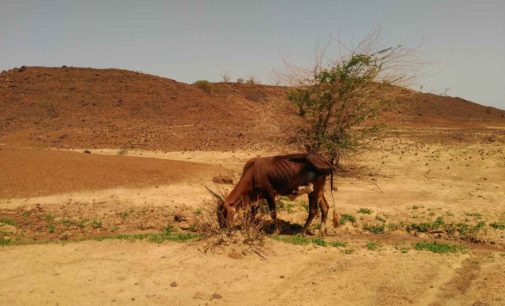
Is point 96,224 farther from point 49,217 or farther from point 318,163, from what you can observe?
point 318,163

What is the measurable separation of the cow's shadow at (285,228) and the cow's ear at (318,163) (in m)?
1.57

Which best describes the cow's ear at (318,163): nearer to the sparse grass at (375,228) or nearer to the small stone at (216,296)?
the sparse grass at (375,228)

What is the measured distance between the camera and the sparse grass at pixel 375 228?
10.4m

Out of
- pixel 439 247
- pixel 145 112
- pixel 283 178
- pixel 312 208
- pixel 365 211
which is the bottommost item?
pixel 439 247

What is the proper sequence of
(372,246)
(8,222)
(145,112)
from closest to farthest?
(372,246), (8,222), (145,112)

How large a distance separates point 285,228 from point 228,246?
2.48 metres

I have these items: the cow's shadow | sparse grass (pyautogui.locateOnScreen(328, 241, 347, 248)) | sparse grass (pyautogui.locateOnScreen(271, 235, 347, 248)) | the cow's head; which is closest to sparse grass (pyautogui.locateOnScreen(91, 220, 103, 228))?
the cow's shadow

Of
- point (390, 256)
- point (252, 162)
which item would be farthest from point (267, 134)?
point (390, 256)

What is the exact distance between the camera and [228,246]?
8359 millimetres

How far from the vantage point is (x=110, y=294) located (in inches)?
264

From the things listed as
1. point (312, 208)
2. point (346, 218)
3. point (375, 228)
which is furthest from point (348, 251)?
point (346, 218)

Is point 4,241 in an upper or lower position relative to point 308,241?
lower

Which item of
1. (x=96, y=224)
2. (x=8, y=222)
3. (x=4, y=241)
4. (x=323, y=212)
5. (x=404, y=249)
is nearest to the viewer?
(x=404, y=249)

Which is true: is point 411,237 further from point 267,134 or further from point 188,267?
point 267,134
